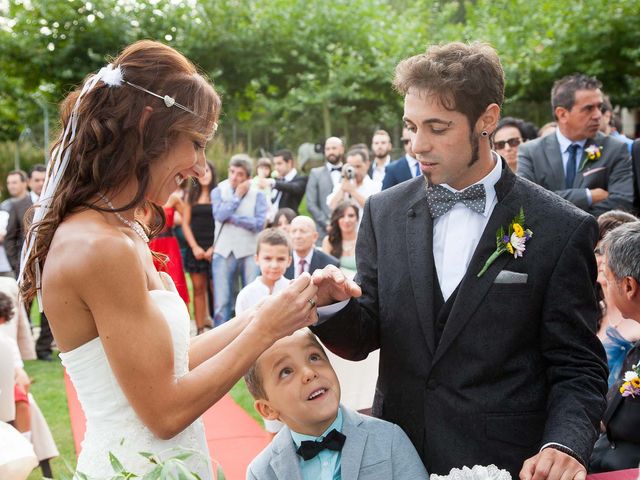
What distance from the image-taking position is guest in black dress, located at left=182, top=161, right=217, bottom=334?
1011 centimetres

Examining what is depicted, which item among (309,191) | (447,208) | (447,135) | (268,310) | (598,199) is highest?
(447,135)

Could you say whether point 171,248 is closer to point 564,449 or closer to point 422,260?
point 422,260

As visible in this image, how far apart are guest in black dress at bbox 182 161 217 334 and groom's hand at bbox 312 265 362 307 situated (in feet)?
25.2

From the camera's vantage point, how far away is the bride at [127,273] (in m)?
2.13

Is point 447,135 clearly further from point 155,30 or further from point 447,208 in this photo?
point 155,30

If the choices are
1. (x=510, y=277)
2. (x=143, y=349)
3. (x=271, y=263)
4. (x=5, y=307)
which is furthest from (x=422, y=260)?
(x=5, y=307)

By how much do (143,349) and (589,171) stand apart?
491 cm

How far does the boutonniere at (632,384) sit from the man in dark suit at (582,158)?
303 cm

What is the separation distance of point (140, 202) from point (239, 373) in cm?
61

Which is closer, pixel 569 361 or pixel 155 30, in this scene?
pixel 569 361

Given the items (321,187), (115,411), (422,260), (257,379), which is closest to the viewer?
(115,411)

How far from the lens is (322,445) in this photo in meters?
2.66

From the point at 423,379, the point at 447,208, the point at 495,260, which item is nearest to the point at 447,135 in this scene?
the point at 447,208

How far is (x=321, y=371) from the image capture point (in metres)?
2.76
